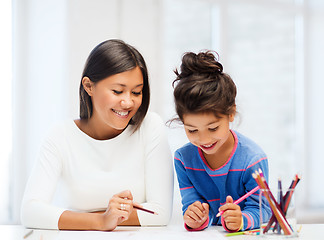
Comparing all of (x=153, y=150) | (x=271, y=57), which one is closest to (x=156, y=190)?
(x=153, y=150)

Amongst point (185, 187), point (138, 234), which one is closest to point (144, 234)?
point (138, 234)

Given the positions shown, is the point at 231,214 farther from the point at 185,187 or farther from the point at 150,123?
the point at 150,123

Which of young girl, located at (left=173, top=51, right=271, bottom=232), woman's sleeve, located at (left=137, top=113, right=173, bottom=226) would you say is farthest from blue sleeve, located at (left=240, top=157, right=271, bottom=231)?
woman's sleeve, located at (left=137, top=113, right=173, bottom=226)

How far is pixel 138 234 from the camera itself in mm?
1183

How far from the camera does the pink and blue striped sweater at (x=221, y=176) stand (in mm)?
1307

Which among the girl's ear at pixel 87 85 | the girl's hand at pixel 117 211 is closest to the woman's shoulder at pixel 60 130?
the girl's ear at pixel 87 85

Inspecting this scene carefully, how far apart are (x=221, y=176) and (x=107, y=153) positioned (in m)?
0.40

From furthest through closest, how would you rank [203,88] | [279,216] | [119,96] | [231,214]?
[119,96]
[203,88]
[231,214]
[279,216]

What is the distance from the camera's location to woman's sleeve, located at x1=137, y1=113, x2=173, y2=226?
1342 millimetres

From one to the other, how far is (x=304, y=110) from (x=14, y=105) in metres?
1.87

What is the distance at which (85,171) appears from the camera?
145cm

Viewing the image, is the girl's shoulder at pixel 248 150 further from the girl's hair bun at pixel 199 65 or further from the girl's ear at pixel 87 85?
the girl's ear at pixel 87 85

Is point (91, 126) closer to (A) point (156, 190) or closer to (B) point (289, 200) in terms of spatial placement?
(A) point (156, 190)

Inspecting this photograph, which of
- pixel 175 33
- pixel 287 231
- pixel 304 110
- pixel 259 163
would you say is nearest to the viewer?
pixel 287 231
